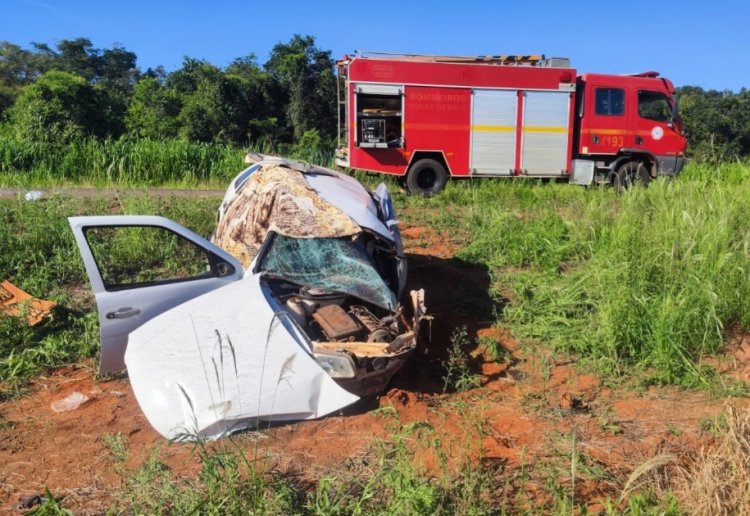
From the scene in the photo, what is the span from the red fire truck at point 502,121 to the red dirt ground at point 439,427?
8.12 metres

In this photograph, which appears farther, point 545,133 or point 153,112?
point 153,112

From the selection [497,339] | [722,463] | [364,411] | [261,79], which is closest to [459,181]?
[497,339]

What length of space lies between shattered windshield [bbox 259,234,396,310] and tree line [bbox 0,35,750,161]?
13830mm

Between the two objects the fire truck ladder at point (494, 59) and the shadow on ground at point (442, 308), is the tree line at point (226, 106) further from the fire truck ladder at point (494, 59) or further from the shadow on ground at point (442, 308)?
the shadow on ground at point (442, 308)

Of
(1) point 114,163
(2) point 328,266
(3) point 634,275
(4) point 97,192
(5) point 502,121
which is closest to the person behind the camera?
(2) point 328,266

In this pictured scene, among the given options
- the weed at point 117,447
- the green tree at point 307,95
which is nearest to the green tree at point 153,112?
the green tree at point 307,95

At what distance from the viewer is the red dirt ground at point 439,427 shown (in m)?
3.56

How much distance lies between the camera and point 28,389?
4820mm

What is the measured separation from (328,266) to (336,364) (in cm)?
118

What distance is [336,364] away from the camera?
396cm

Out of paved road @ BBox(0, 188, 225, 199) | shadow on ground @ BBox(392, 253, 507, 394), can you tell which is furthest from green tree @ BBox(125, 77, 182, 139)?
shadow on ground @ BBox(392, 253, 507, 394)

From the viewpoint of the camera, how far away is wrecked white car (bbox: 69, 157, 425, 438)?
3809 millimetres

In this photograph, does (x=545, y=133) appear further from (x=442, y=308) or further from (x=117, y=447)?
(x=117, y=447)

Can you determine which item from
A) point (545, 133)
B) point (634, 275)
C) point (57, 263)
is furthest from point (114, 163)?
point (634, 275)
